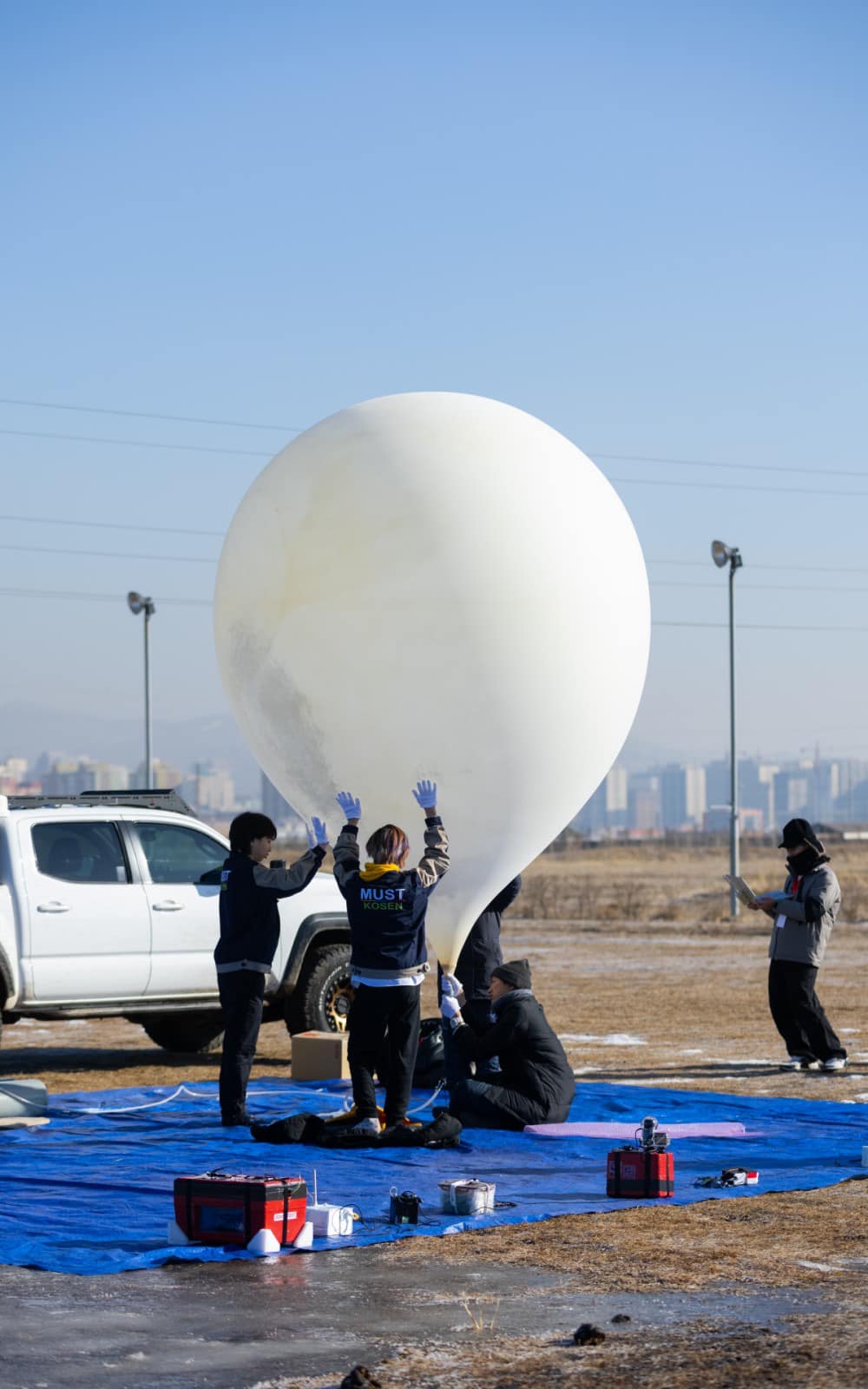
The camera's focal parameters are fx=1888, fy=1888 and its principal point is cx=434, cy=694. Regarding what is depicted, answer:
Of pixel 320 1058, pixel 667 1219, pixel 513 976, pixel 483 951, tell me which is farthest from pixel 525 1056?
pixel 320 1058

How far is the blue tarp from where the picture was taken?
8.41 metres

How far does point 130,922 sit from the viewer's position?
49.0 ft

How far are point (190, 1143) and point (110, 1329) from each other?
4.26 metres

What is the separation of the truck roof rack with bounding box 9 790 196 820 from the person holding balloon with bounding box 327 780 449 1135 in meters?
5.10

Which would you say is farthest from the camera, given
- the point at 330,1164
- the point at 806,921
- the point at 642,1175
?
the point at 806,921

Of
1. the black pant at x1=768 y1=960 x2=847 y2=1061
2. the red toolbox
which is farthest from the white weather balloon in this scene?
the black pant at x1=768 y1=960 x2=847 y2=1061

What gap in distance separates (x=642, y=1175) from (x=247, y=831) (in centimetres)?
382

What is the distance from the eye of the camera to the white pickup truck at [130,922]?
1447 cm

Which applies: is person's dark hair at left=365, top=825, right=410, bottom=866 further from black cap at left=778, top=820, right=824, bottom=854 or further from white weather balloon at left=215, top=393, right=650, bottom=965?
black cap at left=778, top=820, right=824, bottom=854

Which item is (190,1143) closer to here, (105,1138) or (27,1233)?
(105,1138)

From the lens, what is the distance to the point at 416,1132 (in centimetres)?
1079

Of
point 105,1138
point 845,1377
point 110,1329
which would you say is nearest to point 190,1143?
point 105,1138

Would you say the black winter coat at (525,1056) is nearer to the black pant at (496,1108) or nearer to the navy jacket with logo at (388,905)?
the black pant at (496,1108)

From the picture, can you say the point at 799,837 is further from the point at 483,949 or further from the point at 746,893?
the point at 483,949
